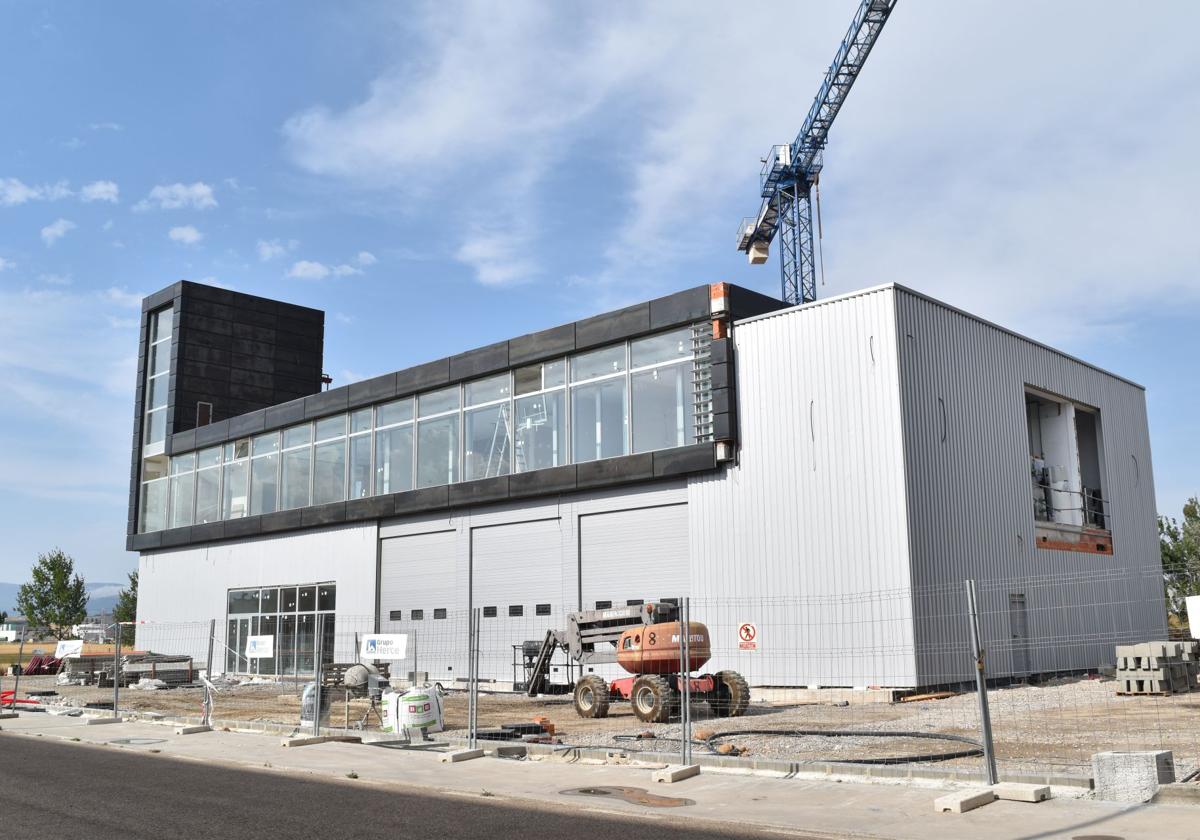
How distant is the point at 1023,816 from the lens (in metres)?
9.80

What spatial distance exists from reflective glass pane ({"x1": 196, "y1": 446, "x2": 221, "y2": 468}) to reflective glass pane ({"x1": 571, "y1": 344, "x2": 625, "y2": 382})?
68.9 ft

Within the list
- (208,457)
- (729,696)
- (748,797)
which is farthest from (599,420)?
(208,457)

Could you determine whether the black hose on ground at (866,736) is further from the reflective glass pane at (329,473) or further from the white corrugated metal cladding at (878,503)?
the reflective glass pane at (329,473)

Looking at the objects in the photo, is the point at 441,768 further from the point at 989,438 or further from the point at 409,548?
the point at 409,548

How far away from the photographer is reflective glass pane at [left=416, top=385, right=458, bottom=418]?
110 feet

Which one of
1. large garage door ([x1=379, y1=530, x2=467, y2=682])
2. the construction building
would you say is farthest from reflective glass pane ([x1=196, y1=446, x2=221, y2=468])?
large garage door ([x1=379, y1=530, x2=467, y2=682])

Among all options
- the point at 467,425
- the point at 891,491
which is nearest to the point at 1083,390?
the point at 891,491

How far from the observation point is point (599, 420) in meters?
28.8

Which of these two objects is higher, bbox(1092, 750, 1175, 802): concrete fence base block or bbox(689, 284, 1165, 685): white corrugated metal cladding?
bbox(689, 284, 1165, 685): white corrugated metal cladding

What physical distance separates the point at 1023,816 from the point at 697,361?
1754 centimetres

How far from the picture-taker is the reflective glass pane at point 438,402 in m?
33.5

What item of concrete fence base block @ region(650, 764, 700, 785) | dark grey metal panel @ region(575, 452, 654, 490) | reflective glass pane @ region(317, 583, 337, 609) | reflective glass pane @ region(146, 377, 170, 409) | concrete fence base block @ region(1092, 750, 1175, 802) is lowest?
concrete fence base block @ region(650, 764, 700, 785)

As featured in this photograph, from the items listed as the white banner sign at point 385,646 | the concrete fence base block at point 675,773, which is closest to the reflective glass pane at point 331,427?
the white banner sign at point 385,646

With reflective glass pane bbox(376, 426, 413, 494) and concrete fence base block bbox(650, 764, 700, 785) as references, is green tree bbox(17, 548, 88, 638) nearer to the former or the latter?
reflective glass pane bbox(376, 426, 413, 494)
